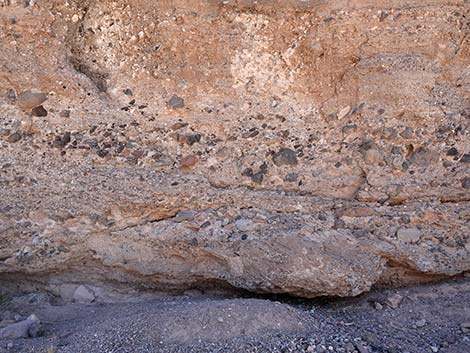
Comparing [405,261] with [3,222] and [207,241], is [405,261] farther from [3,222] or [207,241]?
[3,222]

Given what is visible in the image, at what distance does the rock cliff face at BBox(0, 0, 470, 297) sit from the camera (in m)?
3.30

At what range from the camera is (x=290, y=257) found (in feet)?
10.5

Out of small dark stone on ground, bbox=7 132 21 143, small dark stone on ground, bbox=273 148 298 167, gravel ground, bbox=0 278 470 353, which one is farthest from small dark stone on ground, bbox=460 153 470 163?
small dark stone on ground, bbox=7 132 21 143

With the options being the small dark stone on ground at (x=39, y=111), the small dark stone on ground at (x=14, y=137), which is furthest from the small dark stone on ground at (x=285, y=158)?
the small dark stone on ground at (x=14, y=137)

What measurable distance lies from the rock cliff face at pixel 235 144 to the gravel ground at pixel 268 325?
0.17 m

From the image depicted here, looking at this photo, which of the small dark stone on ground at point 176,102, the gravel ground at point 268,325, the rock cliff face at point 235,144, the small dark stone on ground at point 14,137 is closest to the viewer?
the gravel ground at point 268,325

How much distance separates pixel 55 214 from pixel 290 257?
1420 mm

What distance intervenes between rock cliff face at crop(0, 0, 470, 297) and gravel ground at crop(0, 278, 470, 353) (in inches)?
6.6

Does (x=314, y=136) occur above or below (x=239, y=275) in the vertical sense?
above

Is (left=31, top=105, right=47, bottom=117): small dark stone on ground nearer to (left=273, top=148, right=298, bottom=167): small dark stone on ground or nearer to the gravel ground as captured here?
the gravel ground

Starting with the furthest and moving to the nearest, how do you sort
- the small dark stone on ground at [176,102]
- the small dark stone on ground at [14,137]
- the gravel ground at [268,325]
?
the small dark stone on ground at [176,102], the small dark stone on ground at [14,137], the gravel ground at [268,325]

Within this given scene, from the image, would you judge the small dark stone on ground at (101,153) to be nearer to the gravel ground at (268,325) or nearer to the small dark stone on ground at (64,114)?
the small dark stone on ground at (64,114)

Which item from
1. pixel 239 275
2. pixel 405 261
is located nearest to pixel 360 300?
pixel 405 261

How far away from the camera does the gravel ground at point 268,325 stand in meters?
2.78
